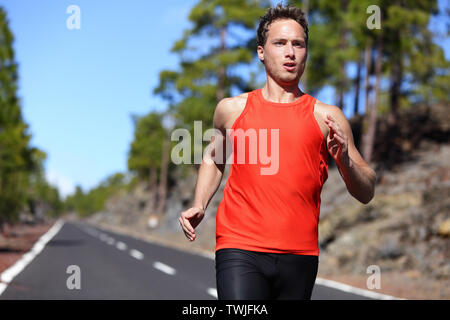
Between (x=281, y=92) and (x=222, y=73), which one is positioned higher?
(x=222, y=73)

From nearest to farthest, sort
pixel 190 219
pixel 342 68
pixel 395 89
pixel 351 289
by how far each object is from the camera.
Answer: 1. pixel 190 219
2. pixel 351 289
3. pixel 395 89
4. pixel 342 68

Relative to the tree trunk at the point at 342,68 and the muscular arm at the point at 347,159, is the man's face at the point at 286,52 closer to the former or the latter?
the muscular arm at the point at 347,159

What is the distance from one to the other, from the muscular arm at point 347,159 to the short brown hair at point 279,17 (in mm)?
461

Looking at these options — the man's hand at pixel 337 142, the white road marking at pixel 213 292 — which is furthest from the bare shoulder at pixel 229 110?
the white road marking at pixel 213 292

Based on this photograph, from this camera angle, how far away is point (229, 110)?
279cm

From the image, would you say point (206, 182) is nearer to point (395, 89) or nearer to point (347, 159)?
point (347, 159)

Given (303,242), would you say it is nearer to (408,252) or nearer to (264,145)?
(264,145)

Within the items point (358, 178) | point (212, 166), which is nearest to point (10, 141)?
point (212, 166)

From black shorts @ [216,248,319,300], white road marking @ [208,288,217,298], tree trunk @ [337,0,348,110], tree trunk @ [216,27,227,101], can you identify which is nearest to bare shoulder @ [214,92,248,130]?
black shorts @ [216,248,319,300]

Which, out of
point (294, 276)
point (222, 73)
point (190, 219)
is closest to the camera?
point (294, 276)

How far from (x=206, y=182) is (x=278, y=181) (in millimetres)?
463

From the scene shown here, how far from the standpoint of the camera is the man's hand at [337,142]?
2420 millimetres

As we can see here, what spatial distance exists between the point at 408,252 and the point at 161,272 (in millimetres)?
5493
